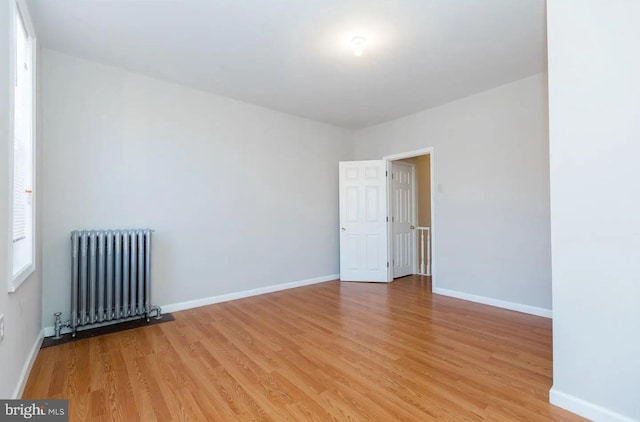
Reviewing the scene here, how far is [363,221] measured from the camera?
495 cm

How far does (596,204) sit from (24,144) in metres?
3.70

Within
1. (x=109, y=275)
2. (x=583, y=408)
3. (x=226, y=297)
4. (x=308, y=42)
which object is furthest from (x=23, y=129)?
(x=583, y=408)

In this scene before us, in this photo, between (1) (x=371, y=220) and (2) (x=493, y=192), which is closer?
(2) (x=493, y=192)

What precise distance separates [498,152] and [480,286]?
66.7 inches

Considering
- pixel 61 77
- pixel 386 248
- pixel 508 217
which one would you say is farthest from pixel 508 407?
pixel 61 77

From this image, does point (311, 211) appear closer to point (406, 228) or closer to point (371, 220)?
point (371, 220)

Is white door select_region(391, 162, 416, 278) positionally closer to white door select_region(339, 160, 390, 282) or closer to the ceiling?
white door select_region(339, 160, 390, 282)

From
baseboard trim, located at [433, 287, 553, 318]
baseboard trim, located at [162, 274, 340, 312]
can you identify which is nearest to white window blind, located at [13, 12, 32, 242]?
baseboard trim, located at [162, 274, 340, 312]

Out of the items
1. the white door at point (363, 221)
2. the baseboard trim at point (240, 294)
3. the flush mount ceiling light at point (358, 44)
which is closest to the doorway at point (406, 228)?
the white door at point (363, 221)

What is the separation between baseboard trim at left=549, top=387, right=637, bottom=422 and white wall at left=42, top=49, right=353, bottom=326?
130 inches

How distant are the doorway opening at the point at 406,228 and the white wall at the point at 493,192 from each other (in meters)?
0.85

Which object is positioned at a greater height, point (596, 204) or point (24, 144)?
point (24, 144)

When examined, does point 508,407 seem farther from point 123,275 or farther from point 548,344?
point 123,275

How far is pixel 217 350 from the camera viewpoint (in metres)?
2.47
